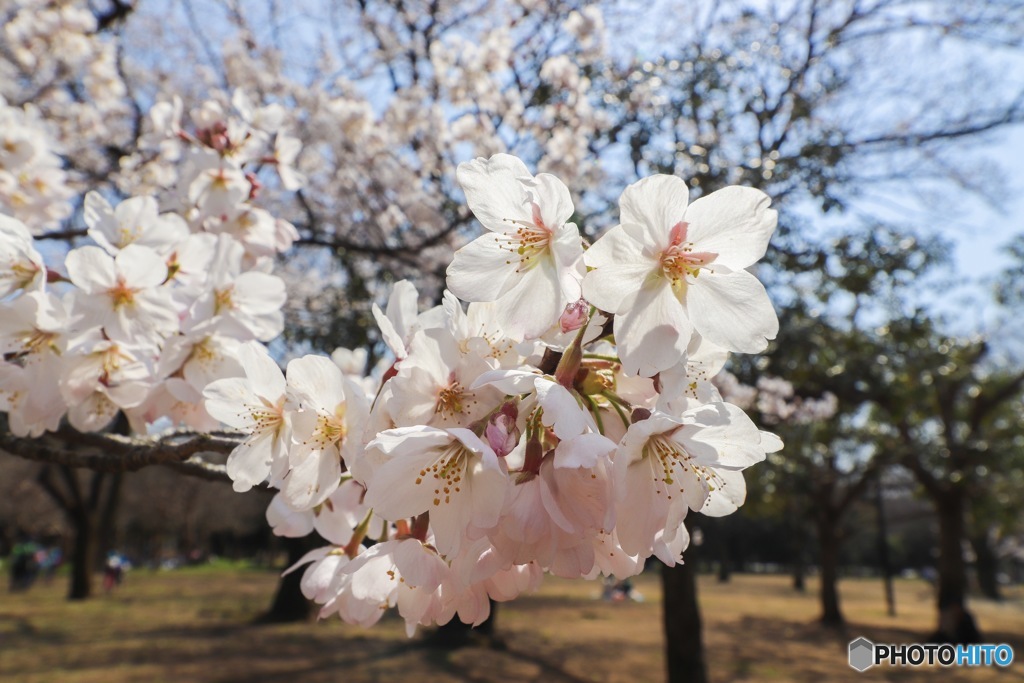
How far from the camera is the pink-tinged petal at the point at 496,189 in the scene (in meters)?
0.79

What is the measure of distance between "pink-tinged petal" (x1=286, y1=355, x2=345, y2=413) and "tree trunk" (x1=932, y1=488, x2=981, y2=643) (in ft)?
37.7

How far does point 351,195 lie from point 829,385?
5.26 metres

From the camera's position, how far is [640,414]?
75 centimetres

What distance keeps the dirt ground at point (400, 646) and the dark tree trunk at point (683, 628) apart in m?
1.30

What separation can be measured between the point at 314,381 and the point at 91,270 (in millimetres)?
665

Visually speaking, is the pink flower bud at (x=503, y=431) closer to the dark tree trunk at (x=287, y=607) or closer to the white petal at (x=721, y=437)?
the white petal at (x=721, y=437)

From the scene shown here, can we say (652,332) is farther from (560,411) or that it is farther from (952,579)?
(952,579)

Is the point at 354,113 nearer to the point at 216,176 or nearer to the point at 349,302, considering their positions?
the point at 349,302

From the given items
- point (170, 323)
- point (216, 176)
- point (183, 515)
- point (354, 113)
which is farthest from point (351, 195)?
point (183, 515)

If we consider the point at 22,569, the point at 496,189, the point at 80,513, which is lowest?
the point at 22,569

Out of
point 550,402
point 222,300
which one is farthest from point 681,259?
point 222,300

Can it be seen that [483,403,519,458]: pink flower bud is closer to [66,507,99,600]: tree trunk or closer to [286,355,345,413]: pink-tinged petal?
[286,355,345,413]: pink-tinged petal

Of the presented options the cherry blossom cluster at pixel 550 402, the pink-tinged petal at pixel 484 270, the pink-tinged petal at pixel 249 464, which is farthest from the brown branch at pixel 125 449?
the pink-tinged petal at pixel 484 270

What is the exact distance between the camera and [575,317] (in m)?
0.77
